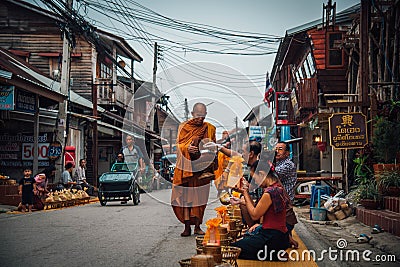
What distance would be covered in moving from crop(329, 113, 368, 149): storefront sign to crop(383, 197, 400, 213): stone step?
8.03 feet

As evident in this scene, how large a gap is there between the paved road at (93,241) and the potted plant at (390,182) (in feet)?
12.4

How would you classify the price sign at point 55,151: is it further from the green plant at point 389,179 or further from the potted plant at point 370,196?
the green plant at point 389,179

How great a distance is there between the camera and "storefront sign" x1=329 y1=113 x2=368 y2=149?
11992 mm

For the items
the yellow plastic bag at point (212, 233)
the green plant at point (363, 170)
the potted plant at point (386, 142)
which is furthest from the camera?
the green plant at point (363, 170)

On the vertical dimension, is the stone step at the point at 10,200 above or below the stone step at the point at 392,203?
below

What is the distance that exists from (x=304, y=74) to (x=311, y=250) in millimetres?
18991

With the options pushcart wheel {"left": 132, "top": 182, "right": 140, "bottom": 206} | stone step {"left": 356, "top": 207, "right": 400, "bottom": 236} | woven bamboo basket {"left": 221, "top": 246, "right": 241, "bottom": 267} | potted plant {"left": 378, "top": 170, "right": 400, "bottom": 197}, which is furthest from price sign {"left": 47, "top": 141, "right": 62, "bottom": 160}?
woven bamboo basket {"left": 221, "top": 246, "right": 241, "bottom": 267}

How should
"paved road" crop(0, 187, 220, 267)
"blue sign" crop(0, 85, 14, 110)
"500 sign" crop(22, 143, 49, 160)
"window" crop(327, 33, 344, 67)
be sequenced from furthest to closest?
"window" crop(327, 33, 344, 67) → "500 sign" crop(22, 143, 49, 160) → "blue sign" crop(0, 85, 14, 110) → "paved road" crop(0, 187, 220, 267)

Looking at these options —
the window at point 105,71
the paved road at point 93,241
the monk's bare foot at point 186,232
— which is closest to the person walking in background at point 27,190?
the paved road at point 93,241

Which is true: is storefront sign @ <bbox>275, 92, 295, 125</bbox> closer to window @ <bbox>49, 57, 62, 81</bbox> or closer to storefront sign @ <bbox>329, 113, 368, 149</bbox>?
window @ <bbox>49, 57, 62, 81</bbox>

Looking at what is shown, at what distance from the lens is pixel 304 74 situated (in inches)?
1005

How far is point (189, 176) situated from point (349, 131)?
4.95 meters

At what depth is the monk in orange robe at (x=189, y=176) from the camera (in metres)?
8.68

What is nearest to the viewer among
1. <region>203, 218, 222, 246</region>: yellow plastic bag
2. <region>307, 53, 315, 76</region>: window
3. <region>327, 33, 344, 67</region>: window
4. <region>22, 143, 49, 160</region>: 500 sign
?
<region>203, 218, 222, 246</region>: yellow plastic bag
